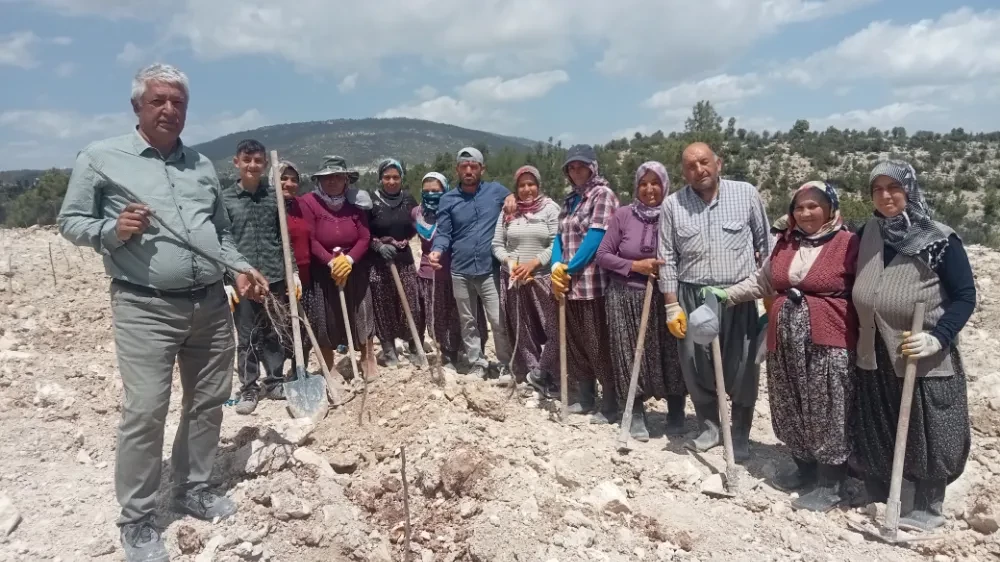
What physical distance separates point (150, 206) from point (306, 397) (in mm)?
1765

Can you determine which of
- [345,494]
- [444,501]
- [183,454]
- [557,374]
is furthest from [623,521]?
[183,454]

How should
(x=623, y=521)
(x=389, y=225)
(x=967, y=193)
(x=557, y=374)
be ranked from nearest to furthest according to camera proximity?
(x=623, y=521)
(x=557, y=374)
(x=389, y=225)
(x=967, y=193)

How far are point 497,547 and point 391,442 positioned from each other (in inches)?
44.5

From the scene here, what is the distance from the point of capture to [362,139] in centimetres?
8281

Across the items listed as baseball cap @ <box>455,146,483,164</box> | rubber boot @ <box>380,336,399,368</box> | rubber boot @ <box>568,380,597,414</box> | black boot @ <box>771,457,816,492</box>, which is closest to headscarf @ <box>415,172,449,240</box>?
baseball cap @ <box>455,146,483,164</box>

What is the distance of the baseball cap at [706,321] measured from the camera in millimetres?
3225

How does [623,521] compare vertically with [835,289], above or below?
below

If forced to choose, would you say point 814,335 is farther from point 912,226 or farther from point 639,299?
point 639,299

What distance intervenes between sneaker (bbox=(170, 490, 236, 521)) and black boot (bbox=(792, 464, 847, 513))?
9.14ft

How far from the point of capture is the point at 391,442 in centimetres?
364

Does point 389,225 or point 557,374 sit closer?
point 557,374

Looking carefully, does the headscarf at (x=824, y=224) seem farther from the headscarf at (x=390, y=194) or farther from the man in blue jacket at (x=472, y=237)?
the headscarf at (x=390, y=194)

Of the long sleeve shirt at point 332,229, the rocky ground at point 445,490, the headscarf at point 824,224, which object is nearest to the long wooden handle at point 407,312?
the long sleeve shirt at point 332,229

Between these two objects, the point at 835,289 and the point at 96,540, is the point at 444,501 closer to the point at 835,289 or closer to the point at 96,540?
the point at 96,540
